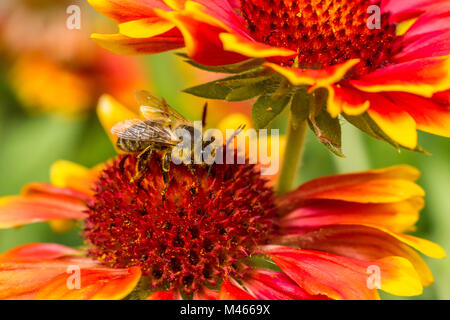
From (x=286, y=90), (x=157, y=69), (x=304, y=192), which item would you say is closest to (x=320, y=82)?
(x=286, y=90)

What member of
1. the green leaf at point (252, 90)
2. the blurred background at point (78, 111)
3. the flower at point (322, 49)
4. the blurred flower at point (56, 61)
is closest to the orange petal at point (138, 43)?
the flower at point (322, 49)

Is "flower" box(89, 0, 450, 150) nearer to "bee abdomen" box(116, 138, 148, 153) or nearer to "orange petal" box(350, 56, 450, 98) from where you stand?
"orange petal" box(350, 56, 450, 98)

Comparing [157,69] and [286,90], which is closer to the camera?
[286,90]

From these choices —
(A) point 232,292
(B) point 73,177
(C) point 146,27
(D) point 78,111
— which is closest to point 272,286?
(A) point 232,292

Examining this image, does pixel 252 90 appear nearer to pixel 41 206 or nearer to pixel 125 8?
pixel 125 8

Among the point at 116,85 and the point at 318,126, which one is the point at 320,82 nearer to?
the point at 318,126

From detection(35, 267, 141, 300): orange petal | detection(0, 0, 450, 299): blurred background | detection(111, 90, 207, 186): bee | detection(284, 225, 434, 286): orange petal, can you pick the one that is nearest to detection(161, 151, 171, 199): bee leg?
detection(111, 90, 207, 186): bee
